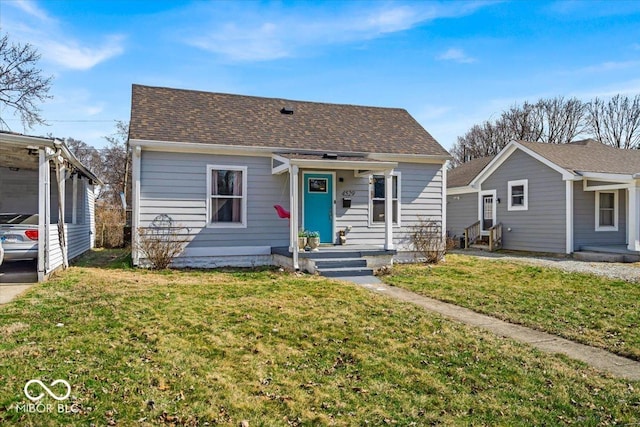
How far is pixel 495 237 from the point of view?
1830 centimetres

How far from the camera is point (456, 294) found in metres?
8.33

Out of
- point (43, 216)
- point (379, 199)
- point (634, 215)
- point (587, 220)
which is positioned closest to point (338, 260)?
point (379, 199)

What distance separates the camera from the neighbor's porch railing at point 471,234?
64.8 feet

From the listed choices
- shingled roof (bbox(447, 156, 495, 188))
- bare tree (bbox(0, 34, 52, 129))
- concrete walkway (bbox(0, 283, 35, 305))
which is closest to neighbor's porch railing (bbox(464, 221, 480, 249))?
shingled roof (bbox(447, 156, 495, 188))

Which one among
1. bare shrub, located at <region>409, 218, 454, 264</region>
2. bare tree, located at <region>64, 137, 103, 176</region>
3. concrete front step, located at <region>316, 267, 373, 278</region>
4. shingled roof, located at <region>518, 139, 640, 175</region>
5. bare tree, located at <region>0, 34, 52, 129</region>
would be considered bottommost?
concrete front step, located at <region>316, 267, 373, 278</region>

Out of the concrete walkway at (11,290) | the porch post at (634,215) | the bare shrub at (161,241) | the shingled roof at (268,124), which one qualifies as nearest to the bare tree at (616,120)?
the porch post at (634,215)

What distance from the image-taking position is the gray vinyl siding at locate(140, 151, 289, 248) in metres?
11.0

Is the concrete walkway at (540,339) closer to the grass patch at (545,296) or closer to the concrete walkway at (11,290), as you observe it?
the grass patch at (545,296)

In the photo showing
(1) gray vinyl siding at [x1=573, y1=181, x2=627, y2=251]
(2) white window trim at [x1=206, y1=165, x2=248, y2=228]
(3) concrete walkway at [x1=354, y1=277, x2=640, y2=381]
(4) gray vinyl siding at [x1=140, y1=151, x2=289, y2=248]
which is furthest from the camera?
(1) gray vinyl siding at [x1=573, y1=181, x2=627, y2=251]

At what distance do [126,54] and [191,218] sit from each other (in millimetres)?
7426

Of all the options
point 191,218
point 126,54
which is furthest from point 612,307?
point 126,54

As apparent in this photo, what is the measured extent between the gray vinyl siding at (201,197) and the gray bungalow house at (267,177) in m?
0.03

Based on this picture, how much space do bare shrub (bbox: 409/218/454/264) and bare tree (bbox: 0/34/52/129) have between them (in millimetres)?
18978

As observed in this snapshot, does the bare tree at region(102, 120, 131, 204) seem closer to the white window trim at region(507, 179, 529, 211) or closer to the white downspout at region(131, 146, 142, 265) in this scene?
the white downspout at region(131, 146, 142, 265)
